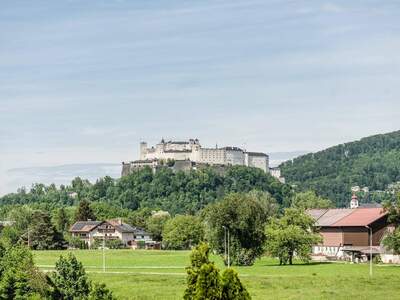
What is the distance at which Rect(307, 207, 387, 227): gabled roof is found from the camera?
10769 centimetres

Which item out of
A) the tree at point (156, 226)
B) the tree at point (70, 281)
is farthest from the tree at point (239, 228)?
the tree at point (156, 226)

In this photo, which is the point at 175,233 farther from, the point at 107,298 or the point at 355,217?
the point at 107,298

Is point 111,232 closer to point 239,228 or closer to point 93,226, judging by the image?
point 93,226

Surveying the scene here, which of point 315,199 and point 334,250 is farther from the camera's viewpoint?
point 315,199

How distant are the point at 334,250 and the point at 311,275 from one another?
41.2 m

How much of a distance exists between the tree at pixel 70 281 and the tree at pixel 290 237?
4178 cm

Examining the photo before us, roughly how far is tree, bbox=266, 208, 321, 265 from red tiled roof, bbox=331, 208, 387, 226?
13673mm

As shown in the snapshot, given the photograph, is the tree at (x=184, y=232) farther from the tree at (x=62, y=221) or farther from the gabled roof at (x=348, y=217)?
the tree at (x=62, y=221)

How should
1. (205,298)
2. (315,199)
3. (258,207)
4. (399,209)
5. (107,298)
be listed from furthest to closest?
(315,199) < (258,207) < (399,209) < (107,298) < (205,298)

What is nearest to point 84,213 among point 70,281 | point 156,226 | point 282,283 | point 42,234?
point 156,226

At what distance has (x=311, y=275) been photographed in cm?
7081

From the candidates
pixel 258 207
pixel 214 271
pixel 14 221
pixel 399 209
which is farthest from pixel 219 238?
pixel 14 221

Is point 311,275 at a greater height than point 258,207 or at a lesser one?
lesser

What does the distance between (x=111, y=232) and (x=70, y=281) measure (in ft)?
395
